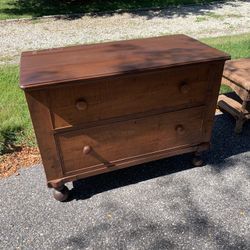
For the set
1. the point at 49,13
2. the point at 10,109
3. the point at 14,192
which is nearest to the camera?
the point at 14,192

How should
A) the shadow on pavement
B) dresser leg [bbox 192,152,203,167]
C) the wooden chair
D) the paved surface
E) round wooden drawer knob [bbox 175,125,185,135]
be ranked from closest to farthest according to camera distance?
the paved surface
round wooden drawer knob [bbox 175,125,185,135]
the shadow on pavement
dresser leg [bbox 192,152,203,167]
the wooden chair

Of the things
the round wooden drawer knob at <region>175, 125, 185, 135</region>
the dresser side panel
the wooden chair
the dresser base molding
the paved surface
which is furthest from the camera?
the wooden chair

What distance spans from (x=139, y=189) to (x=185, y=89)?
3.42 feet

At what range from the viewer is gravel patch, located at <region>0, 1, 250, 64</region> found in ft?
25.0

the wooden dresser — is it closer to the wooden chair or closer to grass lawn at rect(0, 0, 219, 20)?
the wooden chair

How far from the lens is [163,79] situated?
250cm

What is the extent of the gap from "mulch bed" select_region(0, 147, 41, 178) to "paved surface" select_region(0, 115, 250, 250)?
0.11m

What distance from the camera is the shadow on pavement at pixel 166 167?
2.99 meters

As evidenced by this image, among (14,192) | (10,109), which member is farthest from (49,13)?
(14,192)

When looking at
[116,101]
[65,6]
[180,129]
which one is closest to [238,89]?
[180,129]

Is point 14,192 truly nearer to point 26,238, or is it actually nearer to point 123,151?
point 26,238

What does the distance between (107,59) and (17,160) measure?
157 centimetres

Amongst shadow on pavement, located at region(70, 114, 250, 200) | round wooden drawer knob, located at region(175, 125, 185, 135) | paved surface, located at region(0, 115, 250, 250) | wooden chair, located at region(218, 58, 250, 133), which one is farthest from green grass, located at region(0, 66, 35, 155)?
wooden chair, located at region(218, 58, 250, 133)

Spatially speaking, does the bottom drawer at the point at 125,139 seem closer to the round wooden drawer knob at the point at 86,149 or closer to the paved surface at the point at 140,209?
the round wooden drawer knob at the point at 86,149
